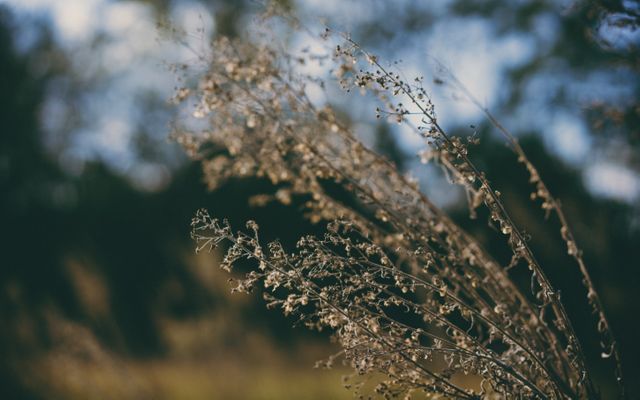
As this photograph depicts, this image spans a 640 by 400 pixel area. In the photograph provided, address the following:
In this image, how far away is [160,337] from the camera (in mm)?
9547

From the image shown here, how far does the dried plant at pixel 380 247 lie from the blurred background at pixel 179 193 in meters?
1.75

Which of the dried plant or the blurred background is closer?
the dried plant

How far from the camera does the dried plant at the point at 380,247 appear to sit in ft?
4.37

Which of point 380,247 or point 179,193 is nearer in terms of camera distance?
point 380,247

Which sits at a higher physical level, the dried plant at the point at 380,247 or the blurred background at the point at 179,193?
the blurred background at the point at 179,193

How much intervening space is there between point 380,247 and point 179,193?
26.8ft

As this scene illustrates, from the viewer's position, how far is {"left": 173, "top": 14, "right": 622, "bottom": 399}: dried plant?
4.37ft

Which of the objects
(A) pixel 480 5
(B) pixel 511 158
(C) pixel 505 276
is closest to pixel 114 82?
(A) pixel 480 5

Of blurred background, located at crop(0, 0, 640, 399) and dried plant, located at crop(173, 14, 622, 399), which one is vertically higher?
blurred background, located at crop(0, 0, 640, 399)

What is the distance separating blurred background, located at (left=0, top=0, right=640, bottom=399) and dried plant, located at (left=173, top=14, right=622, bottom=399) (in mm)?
1750

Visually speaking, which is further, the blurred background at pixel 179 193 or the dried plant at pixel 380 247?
the blurred background at pixel 179 193

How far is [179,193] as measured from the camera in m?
9.23

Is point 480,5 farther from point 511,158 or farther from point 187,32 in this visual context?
point 187,32

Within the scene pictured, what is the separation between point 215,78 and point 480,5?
7287 millimetres
